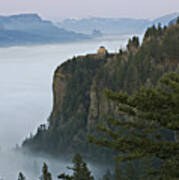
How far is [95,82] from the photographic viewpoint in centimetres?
8881

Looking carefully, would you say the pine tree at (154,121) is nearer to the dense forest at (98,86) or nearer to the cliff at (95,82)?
the dense forest at (98,86)

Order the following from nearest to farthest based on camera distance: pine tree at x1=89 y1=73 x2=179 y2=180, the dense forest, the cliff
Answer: pine tree at x1=89 y1=73 x2=179 y2=180 < the dense forest < the cliff

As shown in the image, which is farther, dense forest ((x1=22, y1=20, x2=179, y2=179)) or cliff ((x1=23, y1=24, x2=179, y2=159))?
cliff ((x1=23, y1=24, x2=179, y2=159))

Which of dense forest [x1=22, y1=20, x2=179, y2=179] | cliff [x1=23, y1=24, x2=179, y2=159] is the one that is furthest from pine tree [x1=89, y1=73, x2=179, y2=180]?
cliff [x1=23, y1=24, x2=179, y2=159]

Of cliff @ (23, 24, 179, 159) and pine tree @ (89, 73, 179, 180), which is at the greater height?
A: pine tree @ (89, 73, 179, 180)

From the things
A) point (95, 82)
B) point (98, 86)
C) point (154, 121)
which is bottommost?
point (98, 86)

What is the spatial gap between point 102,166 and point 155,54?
26.2m

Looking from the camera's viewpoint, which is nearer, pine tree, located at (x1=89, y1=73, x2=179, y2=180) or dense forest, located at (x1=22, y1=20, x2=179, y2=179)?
pine tree, located at (x1=89, y1=73, x2=179, y2=180)

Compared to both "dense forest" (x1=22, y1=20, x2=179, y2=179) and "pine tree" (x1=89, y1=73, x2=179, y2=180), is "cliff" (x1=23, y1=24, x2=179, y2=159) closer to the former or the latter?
"dense forest" (x1=22, y1=20, x2=179, y2=179)

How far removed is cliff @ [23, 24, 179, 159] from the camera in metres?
77.9

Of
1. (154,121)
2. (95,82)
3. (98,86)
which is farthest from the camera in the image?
(95,82)

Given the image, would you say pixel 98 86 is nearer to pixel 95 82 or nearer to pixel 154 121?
pixel 95 82

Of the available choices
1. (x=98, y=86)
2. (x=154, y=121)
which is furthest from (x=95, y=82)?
(x=154, y=121)

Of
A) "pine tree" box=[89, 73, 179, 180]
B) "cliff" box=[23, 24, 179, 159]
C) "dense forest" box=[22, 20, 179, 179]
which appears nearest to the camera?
"pine tree" box=[89, 73, 179, 180]
